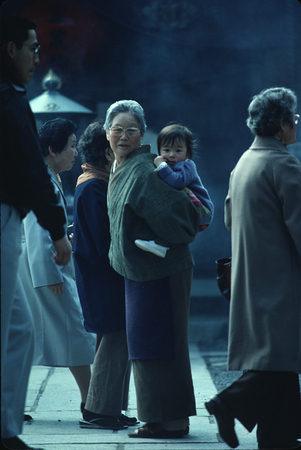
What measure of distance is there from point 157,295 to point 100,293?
527 millimetres

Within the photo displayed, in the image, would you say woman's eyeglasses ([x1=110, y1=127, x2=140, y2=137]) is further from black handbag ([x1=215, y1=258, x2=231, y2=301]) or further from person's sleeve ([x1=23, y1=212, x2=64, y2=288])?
black handbag ([x1=215, y1=258, x2=231, y2=301])

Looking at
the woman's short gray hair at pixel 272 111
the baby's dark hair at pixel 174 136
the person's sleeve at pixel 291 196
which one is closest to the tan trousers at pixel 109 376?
the baby's dark hair at pixel 174 136

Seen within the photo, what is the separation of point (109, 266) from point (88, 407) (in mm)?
841

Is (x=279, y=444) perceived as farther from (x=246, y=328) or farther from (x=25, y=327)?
(x=25, y=327)

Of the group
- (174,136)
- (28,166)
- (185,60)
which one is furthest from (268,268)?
(185,60)

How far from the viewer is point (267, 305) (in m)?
3.02

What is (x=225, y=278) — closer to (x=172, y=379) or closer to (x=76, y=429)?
(x=172, y=379)

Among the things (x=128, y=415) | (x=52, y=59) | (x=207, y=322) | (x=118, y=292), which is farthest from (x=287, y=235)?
(x=52, y=59)

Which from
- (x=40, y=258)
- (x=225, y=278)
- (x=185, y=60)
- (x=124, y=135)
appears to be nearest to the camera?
(x=225, y=278)

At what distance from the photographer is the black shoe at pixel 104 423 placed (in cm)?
370

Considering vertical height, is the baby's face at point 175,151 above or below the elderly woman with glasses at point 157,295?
above

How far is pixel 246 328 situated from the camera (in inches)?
122

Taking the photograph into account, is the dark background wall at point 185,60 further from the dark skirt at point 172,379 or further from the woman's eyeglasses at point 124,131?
the dark skirt at point 172,379

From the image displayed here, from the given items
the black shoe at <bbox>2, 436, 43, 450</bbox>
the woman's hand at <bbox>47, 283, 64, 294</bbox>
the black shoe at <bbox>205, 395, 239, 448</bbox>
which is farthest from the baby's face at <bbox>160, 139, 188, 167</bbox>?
the black shoe at <bbox>2, 436, 43, 450</bbox>
